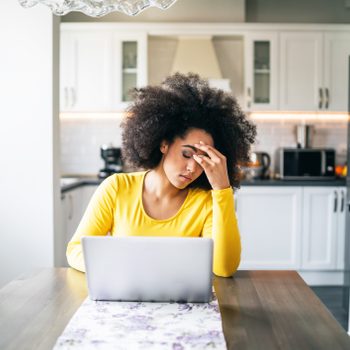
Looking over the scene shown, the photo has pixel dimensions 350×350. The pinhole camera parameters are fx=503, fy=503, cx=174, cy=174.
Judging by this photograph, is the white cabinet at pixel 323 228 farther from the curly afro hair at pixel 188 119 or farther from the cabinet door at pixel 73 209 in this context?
the curly afro hair at pixel 188 119

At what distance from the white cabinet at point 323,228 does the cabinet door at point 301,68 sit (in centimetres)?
83

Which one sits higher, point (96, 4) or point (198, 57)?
point (198, 57)

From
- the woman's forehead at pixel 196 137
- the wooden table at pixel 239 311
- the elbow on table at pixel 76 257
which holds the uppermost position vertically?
the woman's forehead at pixel 196 137

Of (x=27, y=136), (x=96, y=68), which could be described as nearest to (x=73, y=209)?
(x=27, y=136)

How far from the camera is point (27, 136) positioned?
9.33 feet

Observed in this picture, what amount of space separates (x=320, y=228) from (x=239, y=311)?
319 cm

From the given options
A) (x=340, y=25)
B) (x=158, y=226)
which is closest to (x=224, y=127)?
(x=158, y=226)

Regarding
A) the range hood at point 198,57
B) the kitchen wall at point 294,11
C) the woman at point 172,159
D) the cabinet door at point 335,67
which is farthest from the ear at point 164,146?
the kitchen wall at point 294,11

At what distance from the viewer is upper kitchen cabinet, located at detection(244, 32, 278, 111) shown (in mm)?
4484

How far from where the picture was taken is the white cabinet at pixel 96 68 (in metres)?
4.53

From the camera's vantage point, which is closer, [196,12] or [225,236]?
[225,236]

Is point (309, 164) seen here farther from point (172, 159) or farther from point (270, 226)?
point (172, 159)

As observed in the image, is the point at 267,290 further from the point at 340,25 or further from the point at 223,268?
the point at 340,25

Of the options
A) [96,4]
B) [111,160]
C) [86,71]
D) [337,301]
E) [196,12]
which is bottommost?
[337,301]
